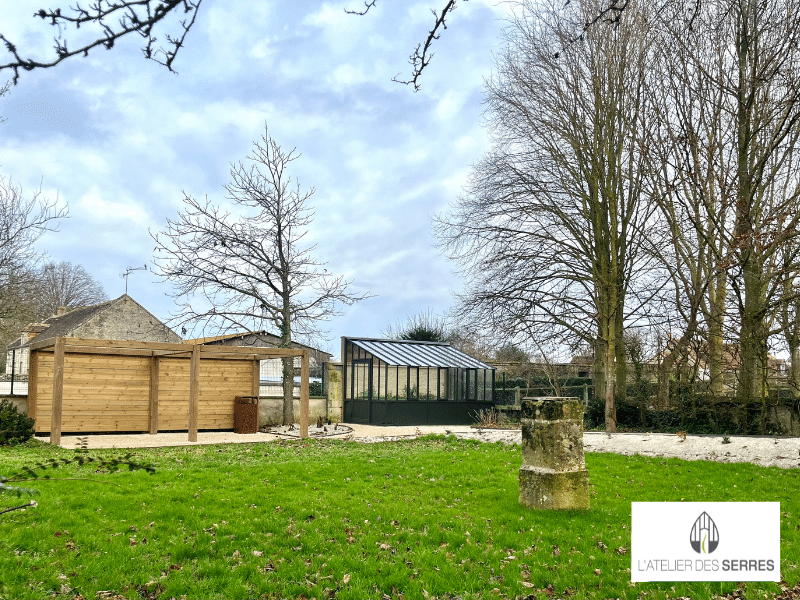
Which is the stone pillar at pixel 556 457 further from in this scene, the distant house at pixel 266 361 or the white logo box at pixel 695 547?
the distant house at pixel 266 361

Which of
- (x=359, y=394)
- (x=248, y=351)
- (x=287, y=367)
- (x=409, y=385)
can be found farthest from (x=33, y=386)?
(x=409, y=385)

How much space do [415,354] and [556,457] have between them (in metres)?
16.5

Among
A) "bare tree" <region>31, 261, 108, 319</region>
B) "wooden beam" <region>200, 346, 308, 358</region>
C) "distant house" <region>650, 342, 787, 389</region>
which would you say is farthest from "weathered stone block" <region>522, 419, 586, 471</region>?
"bare tree" <region>31, 261, 108, 319</region>

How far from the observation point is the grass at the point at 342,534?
5.71 m

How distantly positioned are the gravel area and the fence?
38.6 ft

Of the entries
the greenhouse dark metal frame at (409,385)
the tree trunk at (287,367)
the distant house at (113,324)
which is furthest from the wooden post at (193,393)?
the distant house at (113,324)

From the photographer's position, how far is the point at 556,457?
26.3 feet

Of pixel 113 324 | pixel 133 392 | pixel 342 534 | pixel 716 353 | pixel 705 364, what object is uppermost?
pixel 113 324

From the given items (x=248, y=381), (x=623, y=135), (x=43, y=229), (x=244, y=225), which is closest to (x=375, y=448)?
(x=248, y=381)

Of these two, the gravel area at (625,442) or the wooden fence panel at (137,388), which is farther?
the wooden fence panel at (137,388)

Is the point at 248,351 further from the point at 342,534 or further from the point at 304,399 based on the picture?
the point at 342,534

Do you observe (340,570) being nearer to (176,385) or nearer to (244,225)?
(176,385)

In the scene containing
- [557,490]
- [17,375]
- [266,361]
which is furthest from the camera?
[266,361]

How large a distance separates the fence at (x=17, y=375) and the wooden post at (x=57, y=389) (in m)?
12.1
